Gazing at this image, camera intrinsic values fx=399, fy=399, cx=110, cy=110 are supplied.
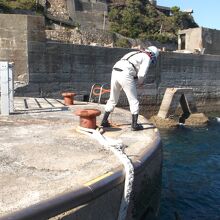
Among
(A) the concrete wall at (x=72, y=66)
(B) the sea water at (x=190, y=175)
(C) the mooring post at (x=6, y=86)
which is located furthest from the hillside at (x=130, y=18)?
(C) the mooring post at (x=6, y=86)

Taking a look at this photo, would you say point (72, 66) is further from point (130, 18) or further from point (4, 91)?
point (130, 18)

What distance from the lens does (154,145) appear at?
20.6 ft

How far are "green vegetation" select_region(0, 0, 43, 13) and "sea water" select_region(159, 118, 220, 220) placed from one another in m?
23.5

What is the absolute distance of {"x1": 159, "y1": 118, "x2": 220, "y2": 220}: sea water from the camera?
8.04 meters

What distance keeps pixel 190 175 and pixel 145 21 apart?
1615 inches

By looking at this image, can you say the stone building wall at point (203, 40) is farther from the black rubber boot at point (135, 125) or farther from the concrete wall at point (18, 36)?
the black rubber boot at point (135, 125)

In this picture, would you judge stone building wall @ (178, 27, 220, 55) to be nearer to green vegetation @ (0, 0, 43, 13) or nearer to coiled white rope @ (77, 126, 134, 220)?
green vegetation @ (0, 0, 43, 13)

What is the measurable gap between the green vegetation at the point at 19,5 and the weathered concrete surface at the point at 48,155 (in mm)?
28655

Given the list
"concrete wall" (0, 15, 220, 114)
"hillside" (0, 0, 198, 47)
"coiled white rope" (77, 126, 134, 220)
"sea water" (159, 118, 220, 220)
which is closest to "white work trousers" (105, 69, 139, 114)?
"coiled white rope" (77, 126, 134, 220)

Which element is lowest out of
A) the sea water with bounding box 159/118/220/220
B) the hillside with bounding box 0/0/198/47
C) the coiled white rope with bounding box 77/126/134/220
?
the sea water with bounding box 159/118/220/220

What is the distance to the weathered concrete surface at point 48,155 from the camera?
4.01 meters

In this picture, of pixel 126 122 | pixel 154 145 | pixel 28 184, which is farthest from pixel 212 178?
pixel 28 184

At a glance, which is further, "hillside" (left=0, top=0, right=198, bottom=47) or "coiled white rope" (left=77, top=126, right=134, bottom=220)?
"hillside" (left=0, top=0, right=198, bottom=47)

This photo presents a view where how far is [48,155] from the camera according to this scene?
5297 millimetres
